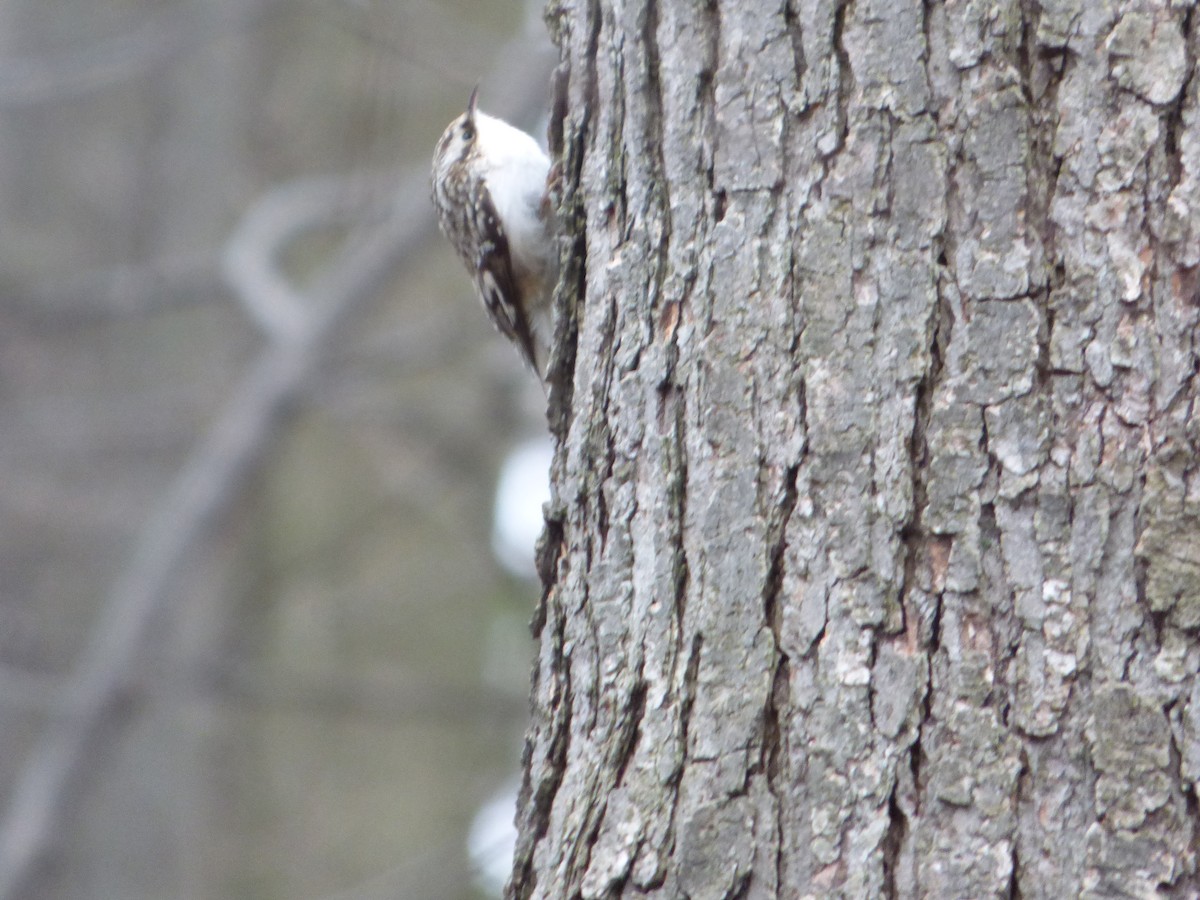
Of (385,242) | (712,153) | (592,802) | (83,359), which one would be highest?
(83,359)

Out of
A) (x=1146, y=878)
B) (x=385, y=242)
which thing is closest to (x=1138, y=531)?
(x=1146, y=878)

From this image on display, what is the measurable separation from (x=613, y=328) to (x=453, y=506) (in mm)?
5480

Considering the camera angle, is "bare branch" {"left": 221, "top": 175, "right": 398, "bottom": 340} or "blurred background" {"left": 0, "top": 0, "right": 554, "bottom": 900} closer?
"bare branch" {"left": 221, "top": 175, "right": 398, "bottom": 340}

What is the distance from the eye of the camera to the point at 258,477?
511 cm

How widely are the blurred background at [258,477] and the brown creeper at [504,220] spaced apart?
1.71 m

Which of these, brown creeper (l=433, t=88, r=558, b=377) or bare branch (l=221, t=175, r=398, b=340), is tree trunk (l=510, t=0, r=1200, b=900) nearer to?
brown creeper (l=433, t=88, r=558, b=377)

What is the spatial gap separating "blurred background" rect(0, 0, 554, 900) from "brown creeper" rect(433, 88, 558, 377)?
171 cm

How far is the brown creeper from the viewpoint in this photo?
290 cm

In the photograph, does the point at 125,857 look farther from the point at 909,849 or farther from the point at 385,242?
the point at 909,849

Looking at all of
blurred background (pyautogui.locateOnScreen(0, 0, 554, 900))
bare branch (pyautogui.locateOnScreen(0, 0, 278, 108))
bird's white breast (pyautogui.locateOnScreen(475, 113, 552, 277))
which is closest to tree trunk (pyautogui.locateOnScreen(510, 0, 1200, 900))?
bird's white breast (pyautogui.locateOnScreen(475, 113, 552, 277))

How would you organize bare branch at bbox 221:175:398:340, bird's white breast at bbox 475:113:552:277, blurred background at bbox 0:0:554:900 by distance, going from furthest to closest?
blurred background at bbox 0:0:554:900 → bare branch at bbox 221:175:398:340 → bird's white breast at bbox 475:113:552:277

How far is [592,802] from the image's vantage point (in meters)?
1.48

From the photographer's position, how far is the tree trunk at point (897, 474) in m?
1.27

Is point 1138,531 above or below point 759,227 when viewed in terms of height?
below
